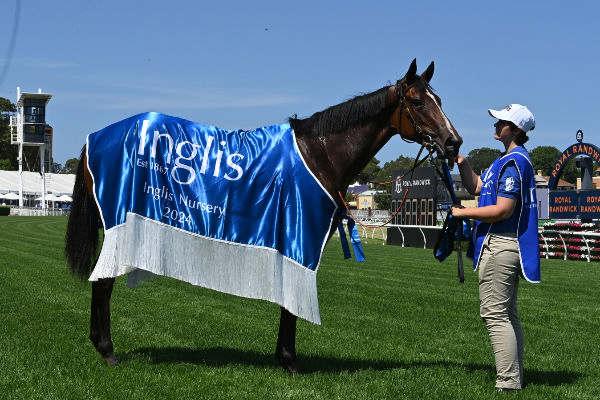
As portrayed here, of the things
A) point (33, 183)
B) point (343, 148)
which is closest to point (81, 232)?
point (343, 148)

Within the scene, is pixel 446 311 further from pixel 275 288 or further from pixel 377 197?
pixel 377 197

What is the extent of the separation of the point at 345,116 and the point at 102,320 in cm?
253

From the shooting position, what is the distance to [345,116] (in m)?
5.40

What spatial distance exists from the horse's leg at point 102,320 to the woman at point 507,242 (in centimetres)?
279

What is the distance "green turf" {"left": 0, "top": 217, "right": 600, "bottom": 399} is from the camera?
473 cm

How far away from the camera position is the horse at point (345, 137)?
16.8ft

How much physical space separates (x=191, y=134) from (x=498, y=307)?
2.65m

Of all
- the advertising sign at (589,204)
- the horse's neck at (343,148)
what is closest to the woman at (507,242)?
the horse's neck at (343,148)

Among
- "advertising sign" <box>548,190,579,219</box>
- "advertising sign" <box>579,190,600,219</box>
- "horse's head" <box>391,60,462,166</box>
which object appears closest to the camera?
"horse's head" <box>391,60,462,166</box>

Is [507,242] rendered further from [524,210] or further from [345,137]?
[345,137]

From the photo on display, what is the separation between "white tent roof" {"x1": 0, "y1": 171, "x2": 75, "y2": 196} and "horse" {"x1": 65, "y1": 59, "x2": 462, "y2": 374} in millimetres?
77285

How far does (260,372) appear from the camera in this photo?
516 cm

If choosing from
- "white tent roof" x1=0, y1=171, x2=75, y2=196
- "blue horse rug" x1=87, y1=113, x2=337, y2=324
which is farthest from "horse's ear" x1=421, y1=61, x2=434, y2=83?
"white tent roof" x1=0, y1=171, x2=75, y2=196

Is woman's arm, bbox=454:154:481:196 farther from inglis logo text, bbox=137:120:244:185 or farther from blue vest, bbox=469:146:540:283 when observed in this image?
inglis logo text, bbox=137:120:244:185
